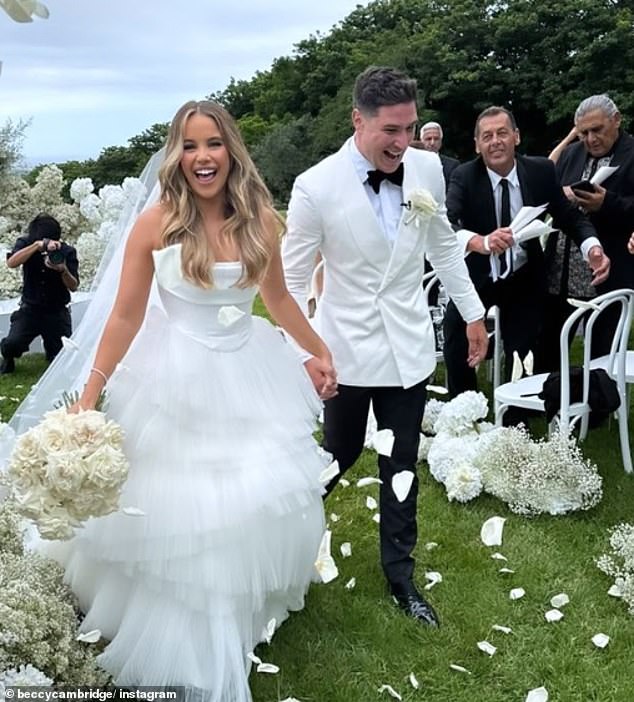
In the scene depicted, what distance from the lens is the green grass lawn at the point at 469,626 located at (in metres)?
3.10

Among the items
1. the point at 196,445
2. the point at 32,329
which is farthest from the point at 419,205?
the point at 32,329

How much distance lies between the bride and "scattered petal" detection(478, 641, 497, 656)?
0.84 metres

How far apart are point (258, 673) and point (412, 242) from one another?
5.79 ft

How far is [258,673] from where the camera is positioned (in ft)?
10.2

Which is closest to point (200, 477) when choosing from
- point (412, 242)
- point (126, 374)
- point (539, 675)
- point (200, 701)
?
point (126, 374)

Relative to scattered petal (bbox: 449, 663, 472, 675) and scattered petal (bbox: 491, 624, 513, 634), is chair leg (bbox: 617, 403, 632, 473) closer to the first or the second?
scattered petal (bbox: 491, 624, 513, 634)

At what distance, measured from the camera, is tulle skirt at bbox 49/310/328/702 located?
2777mm

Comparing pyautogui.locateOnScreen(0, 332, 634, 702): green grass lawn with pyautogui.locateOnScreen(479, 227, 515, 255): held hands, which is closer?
pyautogui.locateOnScreen(0, 332, 634, 702): green grass lawn

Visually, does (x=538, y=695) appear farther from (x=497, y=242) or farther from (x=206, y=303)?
(x=497, y=242)

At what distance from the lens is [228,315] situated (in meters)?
2.95

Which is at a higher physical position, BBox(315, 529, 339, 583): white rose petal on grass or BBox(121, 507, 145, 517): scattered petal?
BBox(121, 507, 145, 517): scattered petal

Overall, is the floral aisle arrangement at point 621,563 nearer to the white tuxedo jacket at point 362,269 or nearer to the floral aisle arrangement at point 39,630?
the white tuxedo jacket at point 362,269

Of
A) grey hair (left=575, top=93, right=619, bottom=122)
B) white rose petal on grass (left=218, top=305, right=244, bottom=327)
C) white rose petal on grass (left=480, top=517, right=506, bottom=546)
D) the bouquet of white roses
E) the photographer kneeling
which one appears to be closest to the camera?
the bouquet of white roses

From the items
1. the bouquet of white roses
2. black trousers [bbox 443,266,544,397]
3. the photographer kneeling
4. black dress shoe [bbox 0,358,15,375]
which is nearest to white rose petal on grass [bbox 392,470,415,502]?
the bouquet of white roses
